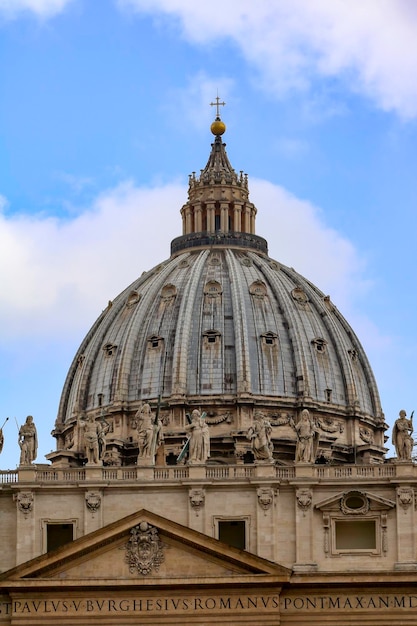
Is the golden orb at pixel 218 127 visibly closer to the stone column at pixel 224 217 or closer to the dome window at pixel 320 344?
the stone column at pixel 224 217

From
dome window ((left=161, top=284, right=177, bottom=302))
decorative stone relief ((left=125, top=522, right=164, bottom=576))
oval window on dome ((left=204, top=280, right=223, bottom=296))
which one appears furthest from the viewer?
dome window ((left=161, top=284, right=177, bottom=302))

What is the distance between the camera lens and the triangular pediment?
100000 millimetres

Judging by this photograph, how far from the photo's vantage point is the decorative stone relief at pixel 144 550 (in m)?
101

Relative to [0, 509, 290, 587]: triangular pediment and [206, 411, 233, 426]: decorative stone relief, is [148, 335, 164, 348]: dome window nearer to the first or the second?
[206, 411, 233, 426]: decorative stone relief

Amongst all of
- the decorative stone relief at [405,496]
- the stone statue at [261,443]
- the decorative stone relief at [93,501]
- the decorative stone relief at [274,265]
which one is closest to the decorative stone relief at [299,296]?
the decorative stone relief at [274,265]

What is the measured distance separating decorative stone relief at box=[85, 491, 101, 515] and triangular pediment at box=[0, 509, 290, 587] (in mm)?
1745

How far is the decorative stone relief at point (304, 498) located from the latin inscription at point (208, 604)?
13.5 ft

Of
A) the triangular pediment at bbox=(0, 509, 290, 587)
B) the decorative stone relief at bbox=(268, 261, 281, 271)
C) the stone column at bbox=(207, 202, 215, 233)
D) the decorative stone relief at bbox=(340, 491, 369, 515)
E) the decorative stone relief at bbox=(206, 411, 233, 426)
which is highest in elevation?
the stone column at bbox=(207, 202, 215, 233)

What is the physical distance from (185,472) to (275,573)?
22.1 ft

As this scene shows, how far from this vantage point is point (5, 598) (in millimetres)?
100438

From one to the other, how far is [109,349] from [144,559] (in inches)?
2004

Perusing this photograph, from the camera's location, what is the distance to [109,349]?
494ft

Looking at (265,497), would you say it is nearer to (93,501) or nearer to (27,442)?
(93,501)

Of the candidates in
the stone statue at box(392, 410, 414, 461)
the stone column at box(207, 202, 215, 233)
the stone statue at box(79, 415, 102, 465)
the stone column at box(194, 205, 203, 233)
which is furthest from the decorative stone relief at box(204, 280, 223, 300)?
the stone statue at box(392, 410, 414, 461)
